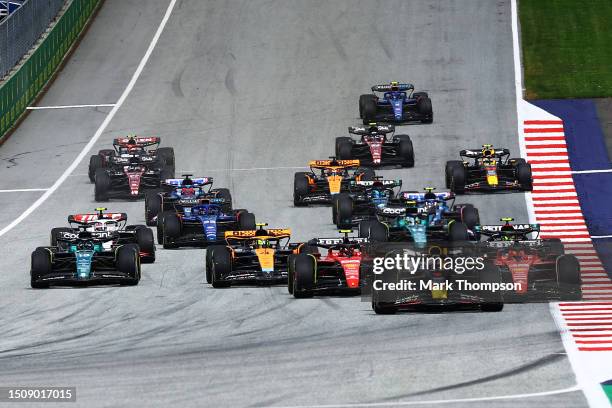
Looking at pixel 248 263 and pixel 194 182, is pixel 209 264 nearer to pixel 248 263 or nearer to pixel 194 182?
pixel 248 263

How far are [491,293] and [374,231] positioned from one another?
5465 millimetres

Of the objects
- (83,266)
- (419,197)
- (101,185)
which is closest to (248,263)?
(83,266)

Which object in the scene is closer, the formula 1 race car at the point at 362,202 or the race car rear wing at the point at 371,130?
the formula 1 race car at the point at 362,202

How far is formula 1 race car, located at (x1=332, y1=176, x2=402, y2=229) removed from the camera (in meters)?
36.2

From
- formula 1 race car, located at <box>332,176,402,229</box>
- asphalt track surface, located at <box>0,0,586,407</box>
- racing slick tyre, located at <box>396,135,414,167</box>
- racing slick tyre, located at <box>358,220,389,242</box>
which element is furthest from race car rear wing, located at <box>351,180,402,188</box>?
racing slick tyre, located at <box>396,135,414,167</box>

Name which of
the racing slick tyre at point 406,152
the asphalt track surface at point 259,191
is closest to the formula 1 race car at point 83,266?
the asphalt track surface at point 259,191

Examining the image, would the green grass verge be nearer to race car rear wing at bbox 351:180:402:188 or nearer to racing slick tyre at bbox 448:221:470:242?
race car rear wing at bbox 351:180:402:188

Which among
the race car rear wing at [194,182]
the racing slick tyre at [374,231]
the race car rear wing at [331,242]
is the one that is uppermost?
the race car rear wing at [194,182]

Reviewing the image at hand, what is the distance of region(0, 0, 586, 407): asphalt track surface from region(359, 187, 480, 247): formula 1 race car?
287 centimetres

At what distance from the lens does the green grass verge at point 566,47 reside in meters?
51.8

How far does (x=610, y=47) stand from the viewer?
185ft

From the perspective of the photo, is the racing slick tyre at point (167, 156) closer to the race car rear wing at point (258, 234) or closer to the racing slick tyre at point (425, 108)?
the racing slick tyre at point (425, 108)

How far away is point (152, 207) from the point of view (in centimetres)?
3706

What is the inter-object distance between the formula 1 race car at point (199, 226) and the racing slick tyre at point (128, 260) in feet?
13.4
